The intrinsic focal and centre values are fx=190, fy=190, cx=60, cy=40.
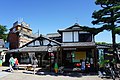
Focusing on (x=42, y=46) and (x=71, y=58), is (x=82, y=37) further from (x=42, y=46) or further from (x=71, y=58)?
(x=42, y=46)

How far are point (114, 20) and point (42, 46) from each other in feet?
44.7

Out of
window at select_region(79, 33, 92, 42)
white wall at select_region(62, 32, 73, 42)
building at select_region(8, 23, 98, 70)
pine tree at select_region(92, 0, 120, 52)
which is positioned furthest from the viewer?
white wall at select_region(62, 32, 73, 42)

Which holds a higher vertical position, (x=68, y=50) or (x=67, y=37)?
(x=67, y=37)

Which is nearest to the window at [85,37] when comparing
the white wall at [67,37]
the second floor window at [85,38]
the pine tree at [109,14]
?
the second floor window at [85,38]

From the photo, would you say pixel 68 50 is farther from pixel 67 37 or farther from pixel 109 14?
pixel 109 14

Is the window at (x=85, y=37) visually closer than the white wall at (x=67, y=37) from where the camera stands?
Yes

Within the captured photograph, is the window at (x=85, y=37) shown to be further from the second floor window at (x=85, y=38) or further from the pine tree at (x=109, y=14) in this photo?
the pine tree at (x=109, y=14)

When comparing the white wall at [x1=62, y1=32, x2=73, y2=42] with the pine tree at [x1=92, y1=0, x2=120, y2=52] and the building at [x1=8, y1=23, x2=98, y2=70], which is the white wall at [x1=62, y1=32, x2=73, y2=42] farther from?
the pine tree at [x1=92, y1=0, x2=120, y2=52]

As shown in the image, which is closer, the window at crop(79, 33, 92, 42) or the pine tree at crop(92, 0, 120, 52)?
the pine tree at crop(92, 0, 120, 52)

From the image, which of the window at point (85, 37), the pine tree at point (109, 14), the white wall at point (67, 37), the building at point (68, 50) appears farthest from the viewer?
the white wall at point (67, 37)

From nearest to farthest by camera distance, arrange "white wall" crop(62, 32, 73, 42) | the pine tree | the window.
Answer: the pine tree < the window < "white wall" crop(62, 32, 73, 42)

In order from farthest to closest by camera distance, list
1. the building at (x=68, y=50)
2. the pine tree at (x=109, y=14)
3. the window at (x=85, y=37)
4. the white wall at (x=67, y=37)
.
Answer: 1. the white wall at (x=67, y=37)
2. the window at (x=85, y=37)
3. the building at (x=68, y=50)
4. the pine tree at (x=109, y=14)

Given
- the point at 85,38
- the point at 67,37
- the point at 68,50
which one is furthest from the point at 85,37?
the point at 68,50

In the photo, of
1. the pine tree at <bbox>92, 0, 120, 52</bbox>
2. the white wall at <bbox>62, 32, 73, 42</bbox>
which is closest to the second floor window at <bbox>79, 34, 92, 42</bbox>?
the white wall at <bbox>62, 32, 73, 42</bbox>
